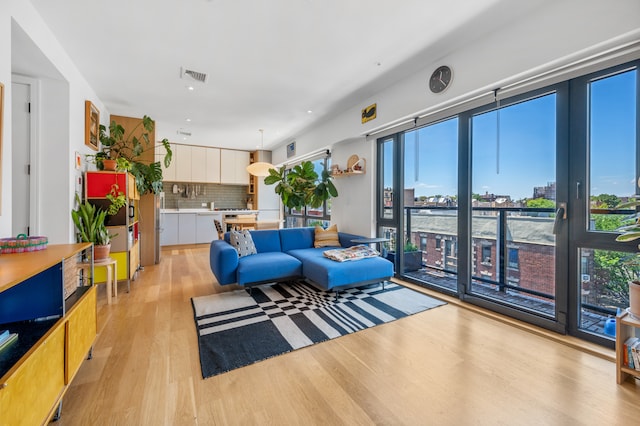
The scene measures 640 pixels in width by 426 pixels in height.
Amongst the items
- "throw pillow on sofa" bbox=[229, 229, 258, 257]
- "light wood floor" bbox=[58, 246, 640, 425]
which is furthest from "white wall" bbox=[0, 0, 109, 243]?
"throw pillow on sofa" bbox=[229, 229, 258, 257]

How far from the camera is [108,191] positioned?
345 centimetres

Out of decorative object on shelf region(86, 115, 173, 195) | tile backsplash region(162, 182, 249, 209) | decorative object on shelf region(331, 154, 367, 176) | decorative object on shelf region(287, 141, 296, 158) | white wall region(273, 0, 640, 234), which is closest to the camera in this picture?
white wall region(273, 0, 640, 234)

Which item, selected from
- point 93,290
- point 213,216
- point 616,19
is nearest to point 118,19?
point 93,290

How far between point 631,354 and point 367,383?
1659 millimetres

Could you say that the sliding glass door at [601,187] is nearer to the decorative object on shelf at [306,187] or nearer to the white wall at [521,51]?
the white wall at [521,51]

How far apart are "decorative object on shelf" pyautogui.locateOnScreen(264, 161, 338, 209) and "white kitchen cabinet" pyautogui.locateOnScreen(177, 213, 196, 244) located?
3.05m

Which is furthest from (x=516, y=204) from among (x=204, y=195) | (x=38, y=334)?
(x=204, y=195)

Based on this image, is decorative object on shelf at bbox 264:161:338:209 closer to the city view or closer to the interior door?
the city view

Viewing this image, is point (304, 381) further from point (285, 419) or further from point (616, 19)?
point (616, 19)

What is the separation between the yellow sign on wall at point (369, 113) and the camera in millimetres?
3914

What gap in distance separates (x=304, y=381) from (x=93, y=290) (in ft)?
5.09

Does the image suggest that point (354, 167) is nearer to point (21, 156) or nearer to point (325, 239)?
point (325, 239)

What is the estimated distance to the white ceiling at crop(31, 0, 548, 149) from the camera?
2205 millimetres

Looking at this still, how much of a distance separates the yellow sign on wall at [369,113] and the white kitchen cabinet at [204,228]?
494 cm
